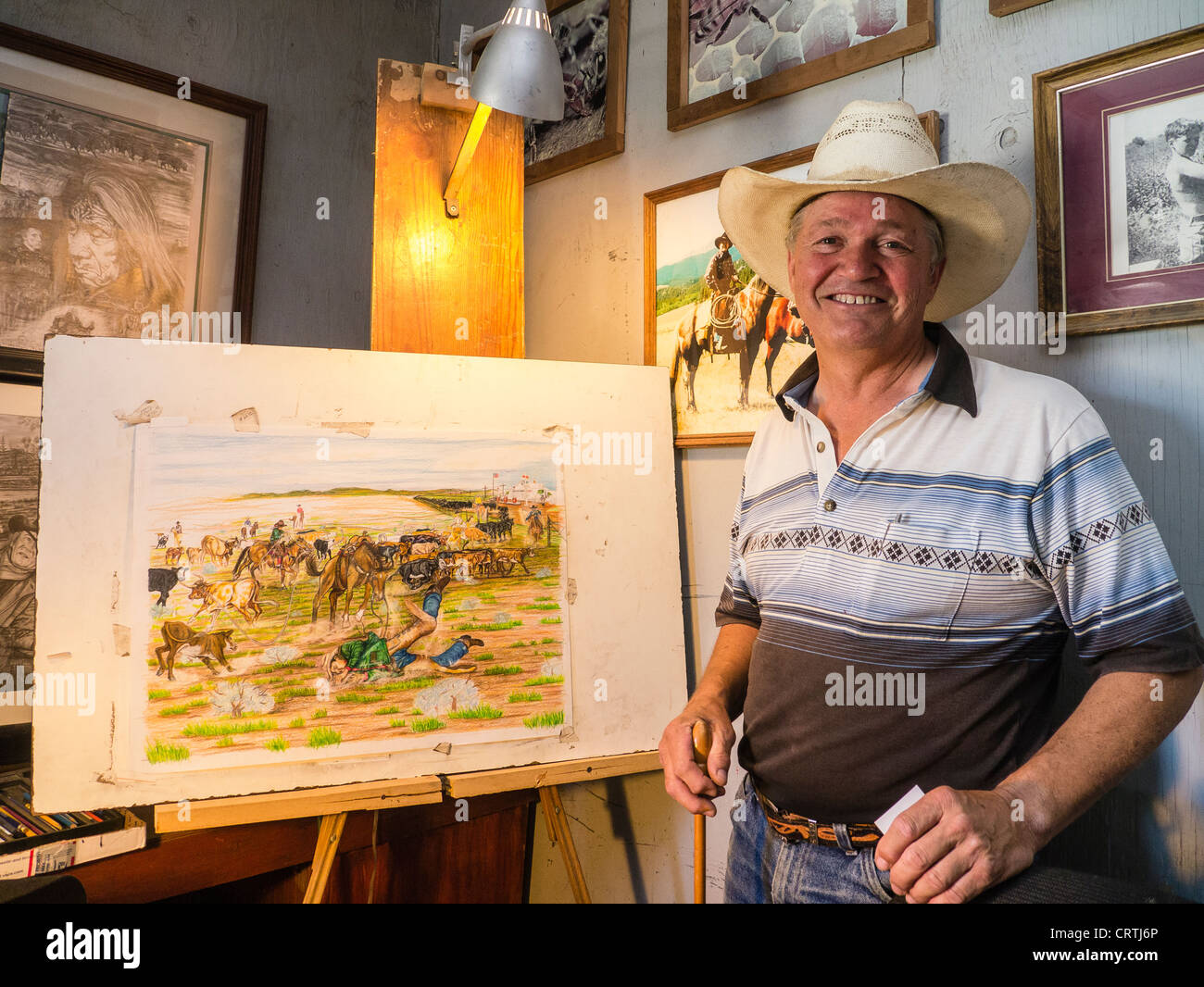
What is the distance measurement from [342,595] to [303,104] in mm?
1515

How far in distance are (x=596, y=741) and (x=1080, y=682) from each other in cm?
85

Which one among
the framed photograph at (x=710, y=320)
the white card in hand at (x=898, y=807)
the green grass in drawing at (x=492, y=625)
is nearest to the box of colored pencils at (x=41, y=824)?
the green grass in drawing at (x=492, y=625)

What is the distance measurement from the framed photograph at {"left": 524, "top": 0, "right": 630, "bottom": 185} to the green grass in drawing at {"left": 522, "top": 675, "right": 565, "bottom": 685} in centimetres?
131

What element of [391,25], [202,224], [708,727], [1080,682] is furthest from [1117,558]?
[391,25]

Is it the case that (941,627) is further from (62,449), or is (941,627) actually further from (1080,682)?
(62,449)

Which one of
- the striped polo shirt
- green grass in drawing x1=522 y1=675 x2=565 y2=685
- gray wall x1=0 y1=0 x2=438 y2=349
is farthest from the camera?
gray wall x1=0 y1=0 x2=438 y2=349

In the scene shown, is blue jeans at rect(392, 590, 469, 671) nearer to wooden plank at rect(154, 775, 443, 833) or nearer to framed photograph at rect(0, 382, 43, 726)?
wooden plank at rect(154, 775, 443, 833)

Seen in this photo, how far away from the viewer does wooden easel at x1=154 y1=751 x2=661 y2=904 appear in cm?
136

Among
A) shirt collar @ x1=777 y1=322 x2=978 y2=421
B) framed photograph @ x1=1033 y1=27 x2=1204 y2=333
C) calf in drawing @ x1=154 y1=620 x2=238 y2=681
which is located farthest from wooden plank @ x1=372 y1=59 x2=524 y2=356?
framed photograph @ x1=1033 y1=27 x2=1204 y2=333

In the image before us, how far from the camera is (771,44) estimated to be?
1.81 m

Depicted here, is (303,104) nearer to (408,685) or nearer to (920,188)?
(408,685)

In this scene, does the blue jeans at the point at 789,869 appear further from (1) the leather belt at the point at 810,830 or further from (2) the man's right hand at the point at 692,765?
(2) the man's right hand at the point at 692,765

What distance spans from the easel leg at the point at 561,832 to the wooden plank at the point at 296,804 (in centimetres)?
23
